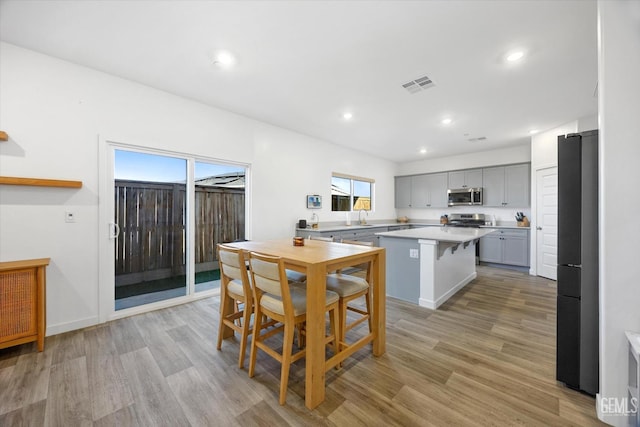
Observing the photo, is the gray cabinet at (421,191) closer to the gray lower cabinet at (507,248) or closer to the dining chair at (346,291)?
the gray lower cabinet at (507,248)

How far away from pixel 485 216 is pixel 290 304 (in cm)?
624

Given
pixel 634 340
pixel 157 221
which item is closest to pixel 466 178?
pixel 634 340

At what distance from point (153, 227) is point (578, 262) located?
4234 mm

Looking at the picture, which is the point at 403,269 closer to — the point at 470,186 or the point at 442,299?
the point at 442,299

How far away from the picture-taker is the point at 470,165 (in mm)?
6270

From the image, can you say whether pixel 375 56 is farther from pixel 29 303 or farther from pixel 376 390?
pixel 29 303

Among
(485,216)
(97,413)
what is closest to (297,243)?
(97,413)

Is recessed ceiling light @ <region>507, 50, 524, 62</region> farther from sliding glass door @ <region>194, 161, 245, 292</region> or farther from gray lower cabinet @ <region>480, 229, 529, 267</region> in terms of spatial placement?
gray lower cabinet @ <region>480, 229, 529, 267</region>

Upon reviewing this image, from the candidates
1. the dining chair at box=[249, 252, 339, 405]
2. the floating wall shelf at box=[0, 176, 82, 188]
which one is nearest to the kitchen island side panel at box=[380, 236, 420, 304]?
the dining chair at box=[249, 252, 339, 405]

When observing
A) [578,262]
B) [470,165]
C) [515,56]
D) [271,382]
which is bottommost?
[271,382]

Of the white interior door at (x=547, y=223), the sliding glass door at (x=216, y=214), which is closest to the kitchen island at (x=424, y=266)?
the white interior door at (x=547, y=223)

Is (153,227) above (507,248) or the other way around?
above

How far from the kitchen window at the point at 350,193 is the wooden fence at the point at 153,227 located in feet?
8.93

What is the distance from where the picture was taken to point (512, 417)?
58.7 inches
